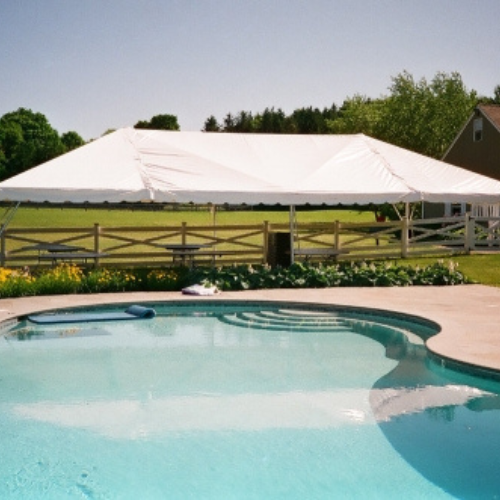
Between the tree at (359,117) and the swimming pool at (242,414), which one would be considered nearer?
the swimming pool at (242,414)

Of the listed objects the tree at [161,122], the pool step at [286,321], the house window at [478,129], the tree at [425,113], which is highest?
the tree at [161,122]

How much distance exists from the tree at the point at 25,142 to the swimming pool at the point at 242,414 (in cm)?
9915

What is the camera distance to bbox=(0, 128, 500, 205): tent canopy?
1684 centimetres

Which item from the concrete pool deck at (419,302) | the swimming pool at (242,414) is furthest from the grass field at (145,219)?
the swimming pool at (242,414)

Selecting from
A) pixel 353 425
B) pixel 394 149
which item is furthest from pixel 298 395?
pixel 394 149

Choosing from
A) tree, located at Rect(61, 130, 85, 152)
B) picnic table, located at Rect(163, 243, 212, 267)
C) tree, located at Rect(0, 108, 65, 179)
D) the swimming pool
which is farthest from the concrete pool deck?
tree, located at Rect(61, 130, 85, 152)

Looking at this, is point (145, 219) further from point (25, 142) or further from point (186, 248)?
point (25, 142)

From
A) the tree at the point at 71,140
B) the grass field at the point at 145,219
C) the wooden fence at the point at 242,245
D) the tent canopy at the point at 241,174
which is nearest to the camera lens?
the tent canopy at the point at 241,174

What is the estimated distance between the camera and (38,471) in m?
7.29

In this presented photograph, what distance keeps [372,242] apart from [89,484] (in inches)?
1167

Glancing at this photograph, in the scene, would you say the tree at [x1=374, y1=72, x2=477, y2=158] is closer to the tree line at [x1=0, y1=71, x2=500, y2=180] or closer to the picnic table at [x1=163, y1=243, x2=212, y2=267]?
the tree line at [x1=0, y1=71, x2=500, y2=180]

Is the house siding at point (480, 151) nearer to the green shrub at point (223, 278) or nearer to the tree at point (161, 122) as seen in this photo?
the green shrub at point (223, 278)

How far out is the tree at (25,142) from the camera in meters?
113

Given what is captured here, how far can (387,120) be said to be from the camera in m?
60.8
